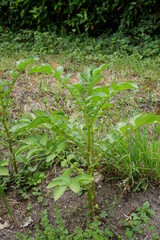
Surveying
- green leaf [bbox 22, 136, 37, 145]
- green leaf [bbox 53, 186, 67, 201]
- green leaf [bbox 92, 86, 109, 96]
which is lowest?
green leaf [bbox 53, 186, 67, 201]

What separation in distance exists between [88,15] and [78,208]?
427cm

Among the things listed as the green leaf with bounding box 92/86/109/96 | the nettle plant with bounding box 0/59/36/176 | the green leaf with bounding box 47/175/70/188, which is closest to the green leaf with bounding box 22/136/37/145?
the nettle plant with bounding box 0/59/36/176

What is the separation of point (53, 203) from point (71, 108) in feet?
4.12

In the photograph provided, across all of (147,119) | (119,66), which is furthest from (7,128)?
(119,66)

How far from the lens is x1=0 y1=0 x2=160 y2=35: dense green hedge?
5.16 m

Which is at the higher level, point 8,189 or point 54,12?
point 54,12

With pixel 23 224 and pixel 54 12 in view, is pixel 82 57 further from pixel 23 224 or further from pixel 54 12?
pixel 23 224

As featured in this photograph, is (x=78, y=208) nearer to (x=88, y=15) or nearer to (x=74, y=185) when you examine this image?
(x=74, y=185)

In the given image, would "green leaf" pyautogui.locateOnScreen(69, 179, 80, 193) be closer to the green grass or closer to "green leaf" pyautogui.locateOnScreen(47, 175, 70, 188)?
"green leaf" pyautogui.locateOnScreen(47, 175, 70, 188)

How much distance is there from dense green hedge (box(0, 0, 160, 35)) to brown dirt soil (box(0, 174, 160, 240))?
144 inches

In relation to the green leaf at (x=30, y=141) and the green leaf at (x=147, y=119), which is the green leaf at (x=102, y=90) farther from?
the green leaf at (x=30, y=141)

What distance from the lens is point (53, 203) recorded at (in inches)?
86.0

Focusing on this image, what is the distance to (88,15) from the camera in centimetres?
556

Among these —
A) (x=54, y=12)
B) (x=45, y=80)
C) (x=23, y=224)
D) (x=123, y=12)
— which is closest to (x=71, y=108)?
(x=45, y=80)
